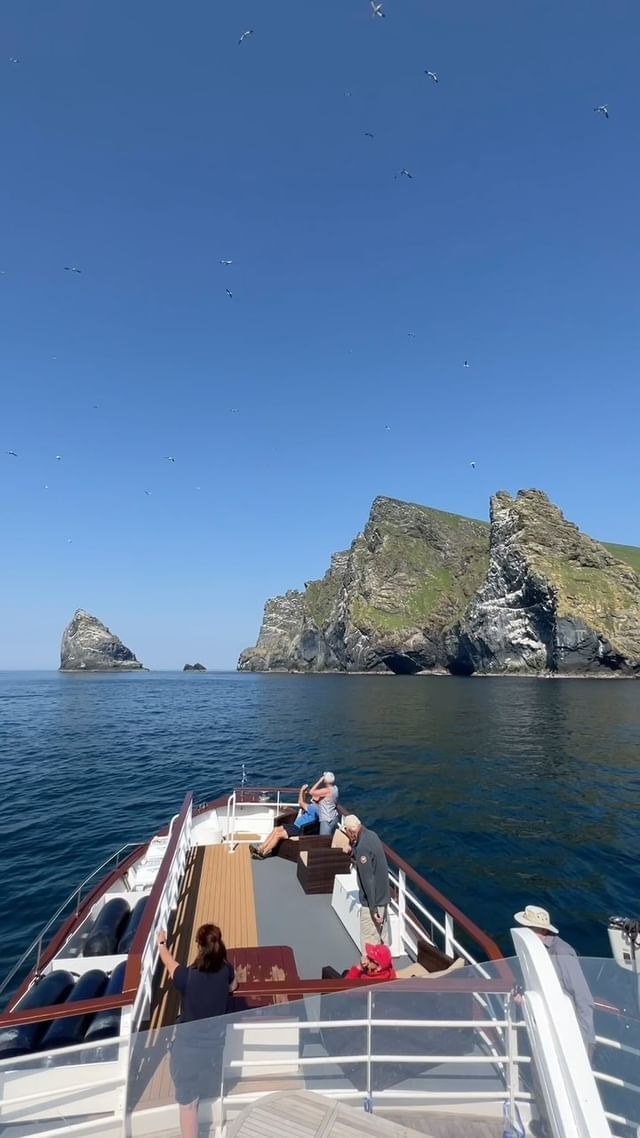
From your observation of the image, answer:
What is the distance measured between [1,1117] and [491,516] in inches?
5621

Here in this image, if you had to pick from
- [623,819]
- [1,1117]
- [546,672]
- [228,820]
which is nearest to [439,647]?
[546,672]

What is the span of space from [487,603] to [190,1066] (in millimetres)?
130937

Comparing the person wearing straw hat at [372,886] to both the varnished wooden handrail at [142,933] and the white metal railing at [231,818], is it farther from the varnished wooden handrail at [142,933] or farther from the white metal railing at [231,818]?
the white metal railing at [231,818]

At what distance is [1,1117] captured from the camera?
389 centimetres

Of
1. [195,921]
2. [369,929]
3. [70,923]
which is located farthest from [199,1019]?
[70,923]

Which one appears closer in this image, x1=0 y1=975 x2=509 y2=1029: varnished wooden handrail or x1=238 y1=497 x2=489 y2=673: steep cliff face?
x1=0 y1=975 x2=509 y2=1029: varnished wooden handrail

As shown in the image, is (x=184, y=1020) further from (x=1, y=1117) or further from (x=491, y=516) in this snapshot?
(x=491, y=516)

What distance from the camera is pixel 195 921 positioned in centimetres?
A: 809

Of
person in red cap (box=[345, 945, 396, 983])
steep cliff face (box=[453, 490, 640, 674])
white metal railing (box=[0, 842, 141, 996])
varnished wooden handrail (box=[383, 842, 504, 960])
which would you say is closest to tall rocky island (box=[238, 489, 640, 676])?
steep cliff face (box=[453, 490, 640, 674])

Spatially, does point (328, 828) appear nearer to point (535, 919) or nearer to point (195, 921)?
point (195, 921)

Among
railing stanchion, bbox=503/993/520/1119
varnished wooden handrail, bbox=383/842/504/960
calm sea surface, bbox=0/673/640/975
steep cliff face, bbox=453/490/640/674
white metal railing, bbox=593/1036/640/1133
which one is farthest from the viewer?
steep cliff face, bbox=453/490/640/674

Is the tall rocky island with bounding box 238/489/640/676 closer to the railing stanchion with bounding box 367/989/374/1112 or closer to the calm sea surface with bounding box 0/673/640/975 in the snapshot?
the calm sea surface with bounding box 0/673/640/975

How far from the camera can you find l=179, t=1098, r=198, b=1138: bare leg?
3.85 metres

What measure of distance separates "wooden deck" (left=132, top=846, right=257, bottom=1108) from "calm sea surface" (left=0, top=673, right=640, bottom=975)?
4727mm
